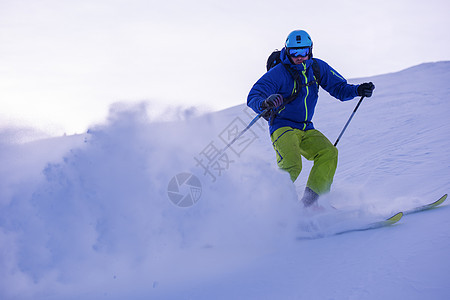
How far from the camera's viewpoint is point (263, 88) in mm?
3900

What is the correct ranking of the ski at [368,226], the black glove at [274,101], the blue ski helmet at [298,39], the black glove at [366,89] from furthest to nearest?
the black glove at [366,89], the blue ski helmet at [298,39], the black glove at [274,101], the ski at [368,226]

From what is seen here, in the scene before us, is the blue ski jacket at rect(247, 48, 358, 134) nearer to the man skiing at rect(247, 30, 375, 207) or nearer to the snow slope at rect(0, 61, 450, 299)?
the man skiing at rect(247, 30, 375, 207)

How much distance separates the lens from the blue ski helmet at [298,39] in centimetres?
374

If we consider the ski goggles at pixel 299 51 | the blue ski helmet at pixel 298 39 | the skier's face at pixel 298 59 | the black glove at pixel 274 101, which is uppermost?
the blue ski helmet at pixel 298 39

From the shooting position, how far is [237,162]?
3.94 metres

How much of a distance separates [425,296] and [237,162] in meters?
2.34

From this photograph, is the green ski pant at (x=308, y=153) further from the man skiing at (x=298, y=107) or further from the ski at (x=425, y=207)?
the ski at (x=425, y=207)

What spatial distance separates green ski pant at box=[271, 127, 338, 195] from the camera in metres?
3.79

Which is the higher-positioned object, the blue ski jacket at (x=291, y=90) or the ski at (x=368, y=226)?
the blue ski jacket at (x=291, y=90)

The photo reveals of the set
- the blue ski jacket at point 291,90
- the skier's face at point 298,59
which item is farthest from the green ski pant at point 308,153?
the skier's face at point 298,59

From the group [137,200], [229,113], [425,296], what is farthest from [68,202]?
[229,113]

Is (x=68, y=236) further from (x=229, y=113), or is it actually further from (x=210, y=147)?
(x=229, y=113)

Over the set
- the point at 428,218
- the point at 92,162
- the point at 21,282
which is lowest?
the point at 428,218

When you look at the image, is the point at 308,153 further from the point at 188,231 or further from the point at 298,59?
the point at 188,231
